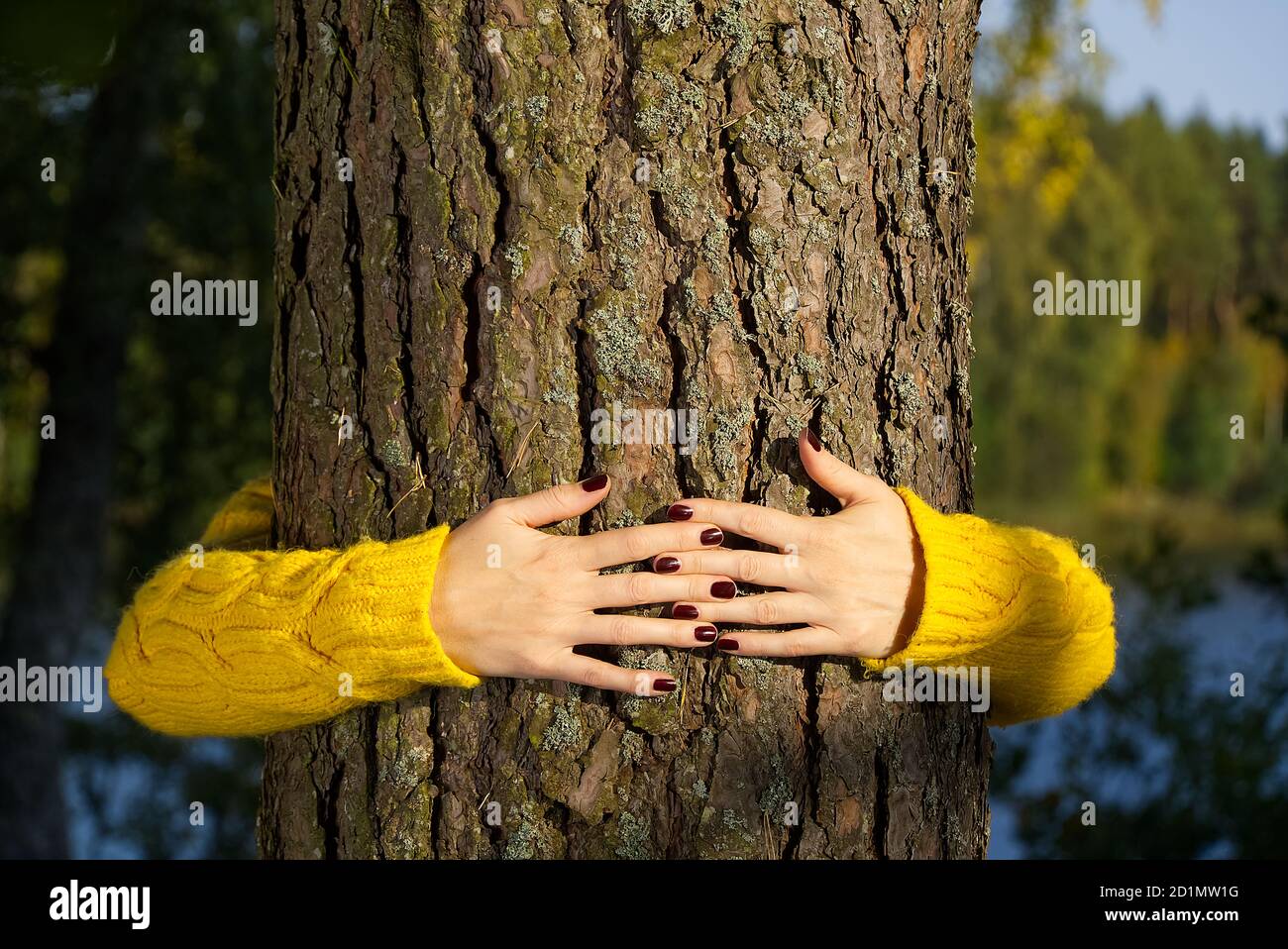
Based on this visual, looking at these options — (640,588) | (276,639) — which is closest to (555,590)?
(640,588)

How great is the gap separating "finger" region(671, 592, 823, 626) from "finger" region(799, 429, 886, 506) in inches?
4.9

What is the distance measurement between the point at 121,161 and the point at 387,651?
3183 mm

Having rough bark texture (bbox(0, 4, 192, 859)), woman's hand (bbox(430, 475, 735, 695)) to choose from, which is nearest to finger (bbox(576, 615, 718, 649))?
woman's hand (bbox(430, 475, 735, 695))

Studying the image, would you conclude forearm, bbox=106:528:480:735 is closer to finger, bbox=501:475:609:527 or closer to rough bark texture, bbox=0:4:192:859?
finger, bbox=501:475:609:527

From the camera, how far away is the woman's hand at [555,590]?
118 centimetres

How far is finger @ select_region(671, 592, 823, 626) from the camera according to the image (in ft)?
3.92

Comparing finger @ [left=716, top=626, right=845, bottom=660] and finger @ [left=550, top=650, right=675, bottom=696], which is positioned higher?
finger @ [left=716, top=626, right=845, bottom=660]

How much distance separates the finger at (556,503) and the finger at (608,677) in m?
0.15

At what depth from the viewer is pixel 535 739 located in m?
1.23

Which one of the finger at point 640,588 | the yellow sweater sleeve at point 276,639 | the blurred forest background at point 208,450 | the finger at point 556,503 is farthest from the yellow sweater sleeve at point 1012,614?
the blurred forest background at point 208,450

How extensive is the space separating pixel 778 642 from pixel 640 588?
0.53 feet

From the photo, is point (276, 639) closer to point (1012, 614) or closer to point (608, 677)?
point (608, 677)

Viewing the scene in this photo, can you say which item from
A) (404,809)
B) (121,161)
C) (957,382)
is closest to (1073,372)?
(121,161)

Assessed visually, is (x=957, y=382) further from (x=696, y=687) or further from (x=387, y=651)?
(x=387, y=651)
